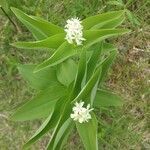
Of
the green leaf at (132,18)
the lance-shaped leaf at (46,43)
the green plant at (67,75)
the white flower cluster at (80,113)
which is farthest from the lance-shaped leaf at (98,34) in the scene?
the green leaf at (132,18)

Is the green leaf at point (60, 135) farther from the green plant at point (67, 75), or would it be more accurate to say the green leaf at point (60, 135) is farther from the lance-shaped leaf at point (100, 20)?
Answer: the lance-shaped leaf at point (100, 20)

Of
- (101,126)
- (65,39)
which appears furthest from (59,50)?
(101,126)

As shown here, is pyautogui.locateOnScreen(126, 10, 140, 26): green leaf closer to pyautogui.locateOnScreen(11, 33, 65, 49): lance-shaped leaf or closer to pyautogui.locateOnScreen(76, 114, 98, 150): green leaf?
pyautogui.locateOnScreen(11, 33, 65, 49): lance-shaped leaf

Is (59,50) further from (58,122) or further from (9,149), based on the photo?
(9,149)

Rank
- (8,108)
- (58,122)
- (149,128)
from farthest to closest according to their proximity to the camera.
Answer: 1. (8,108)
2. (149,128)
3. (58,122)

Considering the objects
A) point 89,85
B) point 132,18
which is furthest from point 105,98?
point 132,18
